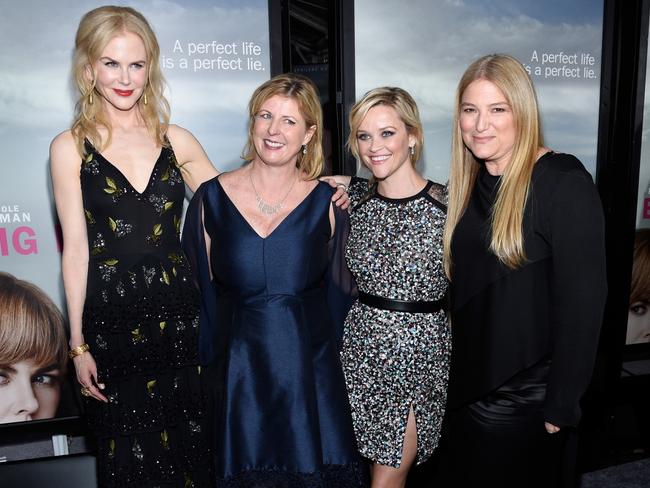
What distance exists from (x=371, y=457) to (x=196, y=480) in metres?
0.59

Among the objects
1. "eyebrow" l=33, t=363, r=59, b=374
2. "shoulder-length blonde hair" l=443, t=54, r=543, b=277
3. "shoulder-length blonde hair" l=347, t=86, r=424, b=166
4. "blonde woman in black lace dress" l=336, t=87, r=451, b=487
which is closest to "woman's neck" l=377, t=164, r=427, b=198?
"blonde woman in black lace dress" l=336, t=87, r=451, b=487

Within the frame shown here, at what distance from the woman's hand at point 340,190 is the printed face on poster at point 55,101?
79 cm

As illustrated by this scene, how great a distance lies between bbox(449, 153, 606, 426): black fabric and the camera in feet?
5.36

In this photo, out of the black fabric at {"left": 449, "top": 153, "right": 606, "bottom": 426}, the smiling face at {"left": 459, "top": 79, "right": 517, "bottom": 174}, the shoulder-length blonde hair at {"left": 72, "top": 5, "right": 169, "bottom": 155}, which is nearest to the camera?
the black fabric at {"left": 449, "top": 153, "right": 606, "bottom": 426}

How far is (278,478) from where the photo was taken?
2.05m

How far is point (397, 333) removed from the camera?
6.74 ft

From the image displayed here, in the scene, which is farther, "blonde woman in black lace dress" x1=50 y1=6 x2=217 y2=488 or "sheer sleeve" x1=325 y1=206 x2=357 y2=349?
"sheer sleeve" x1=325 y1=206 x2=357 y2=349

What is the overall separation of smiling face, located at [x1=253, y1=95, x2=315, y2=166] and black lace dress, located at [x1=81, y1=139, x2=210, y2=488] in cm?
33

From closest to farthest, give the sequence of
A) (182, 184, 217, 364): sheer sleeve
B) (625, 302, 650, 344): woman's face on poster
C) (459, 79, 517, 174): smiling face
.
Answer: (459, 79, 517, 174): smiling face, (182, 184, 217, 364): sheer sleeve, (625, 302, 650, 344): woman's face on poster

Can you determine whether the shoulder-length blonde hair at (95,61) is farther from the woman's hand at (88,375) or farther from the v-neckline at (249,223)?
the woman's hand at (88,375)

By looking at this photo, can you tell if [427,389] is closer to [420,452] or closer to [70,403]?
[420,452]

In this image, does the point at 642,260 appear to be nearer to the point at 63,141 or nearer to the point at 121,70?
the point at 121,70

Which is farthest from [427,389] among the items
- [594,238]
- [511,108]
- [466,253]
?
[511,108]

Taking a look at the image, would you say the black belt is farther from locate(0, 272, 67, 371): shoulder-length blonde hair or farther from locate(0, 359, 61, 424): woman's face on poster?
locate(0, 359, 61, 424): woman's face on poster
